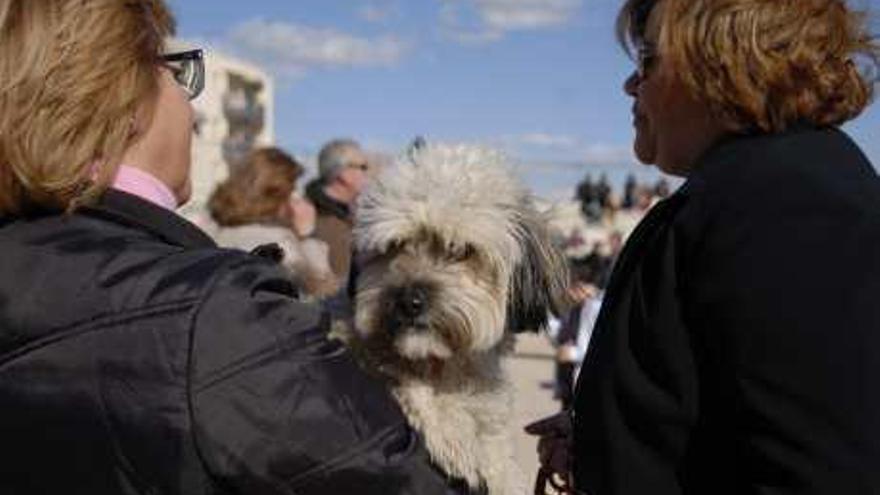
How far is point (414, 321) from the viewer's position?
362 centimetres

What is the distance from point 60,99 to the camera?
186cm

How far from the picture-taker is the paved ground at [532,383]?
9.05 meters

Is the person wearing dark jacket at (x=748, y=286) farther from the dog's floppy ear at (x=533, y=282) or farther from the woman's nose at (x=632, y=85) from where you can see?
the dog's floppy ear at (x=533, y=282)

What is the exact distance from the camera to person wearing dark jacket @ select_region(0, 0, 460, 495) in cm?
171

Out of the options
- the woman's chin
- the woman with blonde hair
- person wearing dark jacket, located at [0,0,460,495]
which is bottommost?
the woman with blonde hair

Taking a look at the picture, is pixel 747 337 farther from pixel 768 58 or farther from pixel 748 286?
pixel 768 58

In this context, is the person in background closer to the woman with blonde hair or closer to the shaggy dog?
the woman with blonde hair

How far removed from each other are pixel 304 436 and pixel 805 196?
0.91 metres

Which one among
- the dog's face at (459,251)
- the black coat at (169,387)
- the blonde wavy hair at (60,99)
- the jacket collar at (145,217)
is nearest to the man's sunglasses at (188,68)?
the blonde wavy hair at (60,99)

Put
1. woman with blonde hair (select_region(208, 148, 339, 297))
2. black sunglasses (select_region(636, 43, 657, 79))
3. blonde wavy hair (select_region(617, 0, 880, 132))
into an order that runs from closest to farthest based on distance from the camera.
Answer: blonde wavy hair (select_region(617, 0, 880, 132))
black sunglasses (select_region(636, 43, 657, 79))
woman with blonde hair (select_region(208, 148, 339, 297))

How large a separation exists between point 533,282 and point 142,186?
1.94 meters

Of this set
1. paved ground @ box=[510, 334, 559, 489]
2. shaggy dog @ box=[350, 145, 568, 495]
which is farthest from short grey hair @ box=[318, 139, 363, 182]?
shaggy dog @ box=[350, 145, 568, 495]

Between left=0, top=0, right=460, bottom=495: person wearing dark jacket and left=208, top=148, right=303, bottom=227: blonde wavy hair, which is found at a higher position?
left=0, top=0, right=460, bottom=495: person wearing dark jacket

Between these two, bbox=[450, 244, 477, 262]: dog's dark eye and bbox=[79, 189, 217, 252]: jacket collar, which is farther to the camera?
bbox=[450, 244, 477, 262]: dog's dark eye
